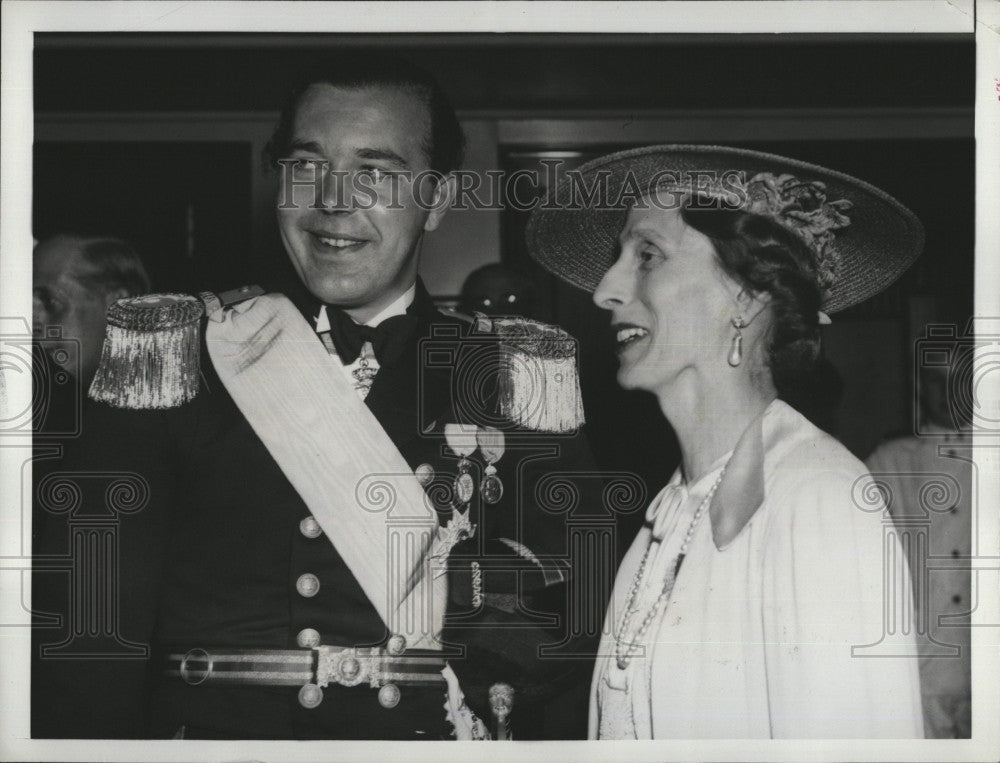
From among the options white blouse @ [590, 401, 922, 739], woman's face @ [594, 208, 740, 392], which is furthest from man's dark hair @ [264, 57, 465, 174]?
white blouse @ [590, 401, 922, 739]

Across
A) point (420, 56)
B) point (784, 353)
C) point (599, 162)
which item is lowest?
point (784, 353)

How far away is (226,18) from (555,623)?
1511 millimetres

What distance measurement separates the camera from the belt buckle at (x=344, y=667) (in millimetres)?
2340

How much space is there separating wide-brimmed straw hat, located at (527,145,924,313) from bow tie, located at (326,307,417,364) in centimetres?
36

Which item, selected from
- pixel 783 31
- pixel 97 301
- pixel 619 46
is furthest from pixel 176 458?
pixel 783 31

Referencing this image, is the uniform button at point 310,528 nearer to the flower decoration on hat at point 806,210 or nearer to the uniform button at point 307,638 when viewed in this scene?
the uniform button at point 307,638

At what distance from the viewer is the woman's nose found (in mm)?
2424

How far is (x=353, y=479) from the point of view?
2387 millimetres

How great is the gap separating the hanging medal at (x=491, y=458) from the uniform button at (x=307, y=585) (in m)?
0.40

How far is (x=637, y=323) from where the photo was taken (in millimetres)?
2426

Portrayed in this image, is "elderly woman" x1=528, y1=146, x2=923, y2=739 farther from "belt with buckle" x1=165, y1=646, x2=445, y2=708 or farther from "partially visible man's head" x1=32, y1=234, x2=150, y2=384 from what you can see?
"partially visible man's head" x1=32, y1=234, x2=150, y2=384

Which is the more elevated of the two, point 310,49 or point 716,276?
point 310,49

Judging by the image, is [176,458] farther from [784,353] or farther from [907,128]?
[907,128]

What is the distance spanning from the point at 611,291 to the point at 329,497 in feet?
2.49
